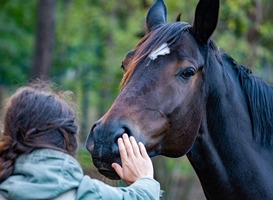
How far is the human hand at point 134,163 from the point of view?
11.8ft

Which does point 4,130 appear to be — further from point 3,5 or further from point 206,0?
point 3,5

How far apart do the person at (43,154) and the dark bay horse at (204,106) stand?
1164mm

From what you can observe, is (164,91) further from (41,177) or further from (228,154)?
(41,177)

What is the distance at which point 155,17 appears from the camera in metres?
5.36

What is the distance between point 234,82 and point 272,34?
45.3ft

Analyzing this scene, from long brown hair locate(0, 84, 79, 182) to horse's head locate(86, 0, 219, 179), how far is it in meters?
0.97

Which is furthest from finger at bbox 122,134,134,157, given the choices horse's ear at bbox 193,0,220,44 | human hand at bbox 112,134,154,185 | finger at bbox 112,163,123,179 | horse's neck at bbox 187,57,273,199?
horse's ear at bbox 193,0,220,44

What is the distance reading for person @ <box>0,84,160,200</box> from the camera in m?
3.12

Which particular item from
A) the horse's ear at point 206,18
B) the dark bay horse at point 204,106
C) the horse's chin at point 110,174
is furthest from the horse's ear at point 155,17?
the horse's chin at point 110,174

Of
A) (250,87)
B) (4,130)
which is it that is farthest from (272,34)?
(4,130)

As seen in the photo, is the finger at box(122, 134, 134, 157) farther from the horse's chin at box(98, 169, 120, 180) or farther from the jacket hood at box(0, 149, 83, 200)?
the jacket hood at box(0, 149, 83, 200)

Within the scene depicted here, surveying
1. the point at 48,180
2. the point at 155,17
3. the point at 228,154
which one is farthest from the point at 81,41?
the point at 48,180

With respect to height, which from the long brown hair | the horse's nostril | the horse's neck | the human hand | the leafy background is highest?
the long brown hair

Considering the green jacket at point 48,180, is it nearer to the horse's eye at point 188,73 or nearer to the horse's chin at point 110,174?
the horse's chin at point 110,174
